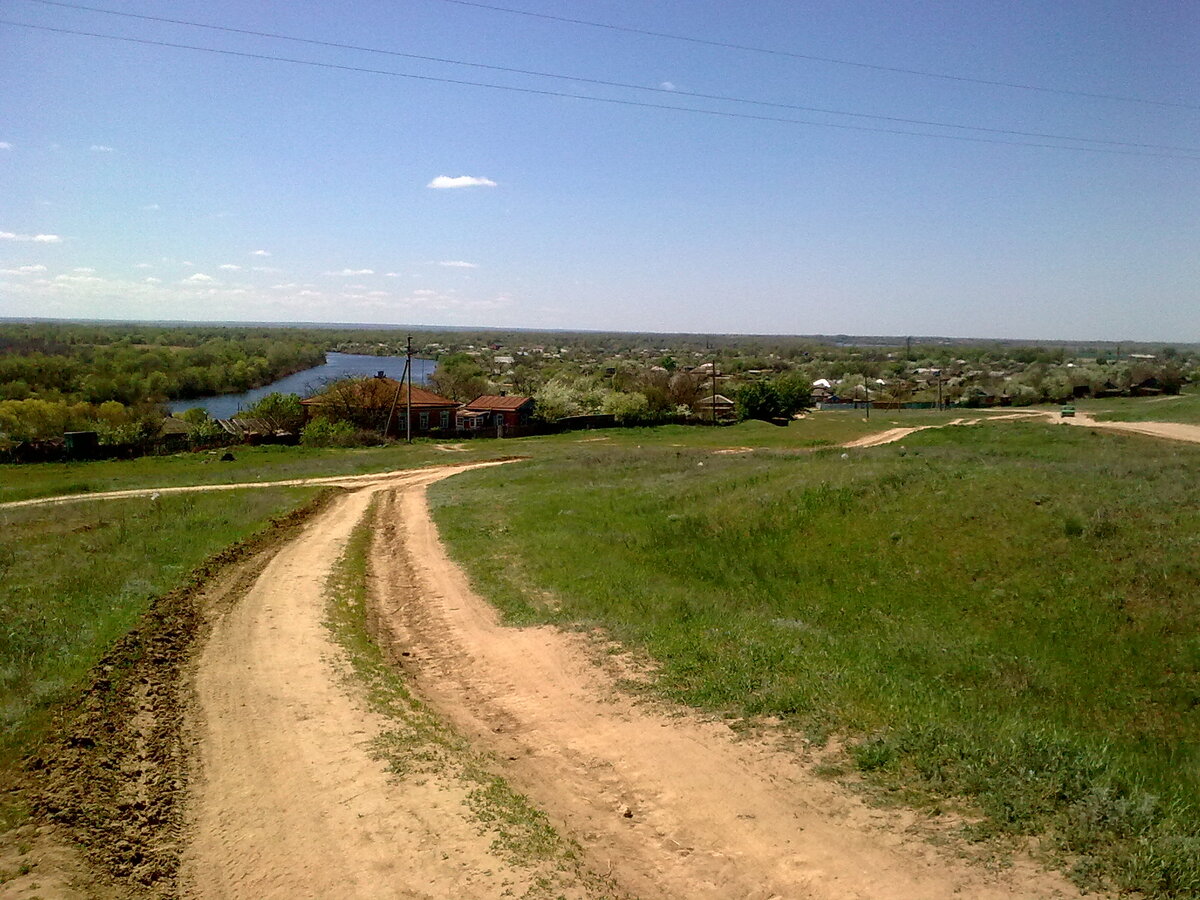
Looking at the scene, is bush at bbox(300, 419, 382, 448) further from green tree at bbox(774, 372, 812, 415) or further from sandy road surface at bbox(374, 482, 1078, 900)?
sandy road surface at bbox(374, 482, 1078, 900)

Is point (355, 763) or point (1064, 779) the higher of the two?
point (1064, 779)

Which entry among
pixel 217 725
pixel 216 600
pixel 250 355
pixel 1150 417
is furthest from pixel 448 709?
pixel 250 355

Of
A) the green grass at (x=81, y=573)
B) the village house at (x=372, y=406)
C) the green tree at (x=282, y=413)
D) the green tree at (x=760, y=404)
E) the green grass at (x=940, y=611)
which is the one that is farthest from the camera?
the green tree at (x=760, y=404)

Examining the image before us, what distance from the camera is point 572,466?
106 feet

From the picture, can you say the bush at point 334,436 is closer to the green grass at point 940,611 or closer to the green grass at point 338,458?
the green grass at point 338,458

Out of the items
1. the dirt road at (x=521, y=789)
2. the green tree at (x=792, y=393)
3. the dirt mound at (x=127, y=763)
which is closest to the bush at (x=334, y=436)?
the green tree at (x=792, y=393)

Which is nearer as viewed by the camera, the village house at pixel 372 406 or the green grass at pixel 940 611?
the green grass at pixel 940 611

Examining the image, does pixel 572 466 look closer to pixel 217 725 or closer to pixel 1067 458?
pixel 1067 458

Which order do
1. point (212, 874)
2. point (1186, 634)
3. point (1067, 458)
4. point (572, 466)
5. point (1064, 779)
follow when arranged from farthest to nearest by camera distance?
1. point (572, 466)
2. point (1067, 458)
3. point (1186, 634)
4. point (1064, 779)
5. point (212, 874)

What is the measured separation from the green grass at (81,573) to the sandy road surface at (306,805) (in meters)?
1.61

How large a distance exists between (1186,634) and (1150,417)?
141ft

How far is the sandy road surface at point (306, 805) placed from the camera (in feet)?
20.3

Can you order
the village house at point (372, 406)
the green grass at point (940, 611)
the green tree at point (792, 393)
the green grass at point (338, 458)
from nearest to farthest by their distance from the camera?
the green grass at point (940, 611) → the green grass at point (338, 458) → the village house at point (372, 406) → the green tree at point (792, 393)

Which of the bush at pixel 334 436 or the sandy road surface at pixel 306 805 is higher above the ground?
the sandy road surface at pixel 306 805
